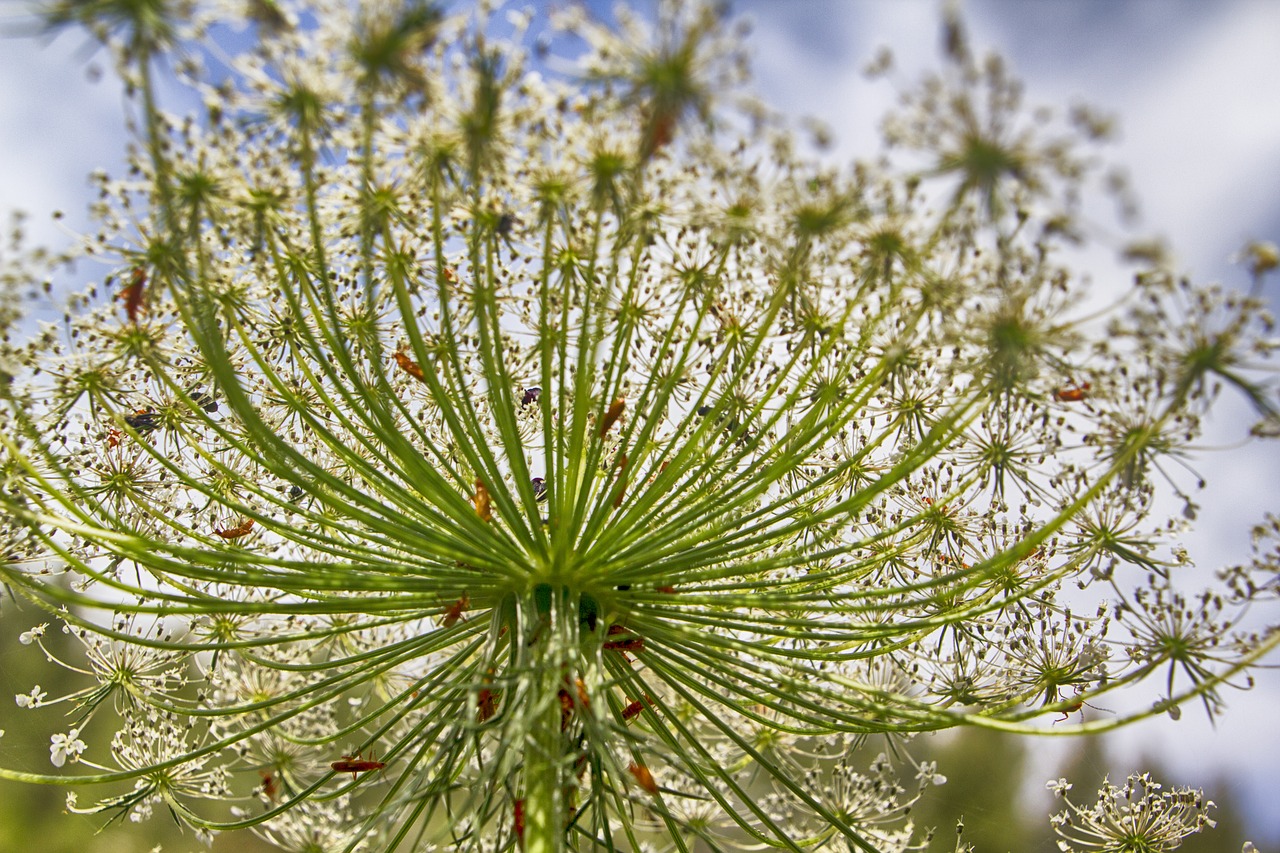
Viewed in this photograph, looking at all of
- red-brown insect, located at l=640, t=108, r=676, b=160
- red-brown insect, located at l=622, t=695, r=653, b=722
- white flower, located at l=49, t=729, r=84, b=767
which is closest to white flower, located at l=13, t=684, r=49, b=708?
white flower, located at l=49, t=729, r=84, b=767

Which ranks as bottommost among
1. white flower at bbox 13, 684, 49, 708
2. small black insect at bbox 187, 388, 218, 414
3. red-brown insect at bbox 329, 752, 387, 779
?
red-brown insect at bbox 329, 752, 387, 779

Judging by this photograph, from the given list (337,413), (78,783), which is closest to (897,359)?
(337,413)

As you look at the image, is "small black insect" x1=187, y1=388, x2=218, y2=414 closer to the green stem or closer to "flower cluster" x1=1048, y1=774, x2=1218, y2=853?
the green stem

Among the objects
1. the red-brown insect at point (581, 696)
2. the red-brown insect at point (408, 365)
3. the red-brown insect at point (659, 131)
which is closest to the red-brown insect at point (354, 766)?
the red-brown insect at point (581, 696)

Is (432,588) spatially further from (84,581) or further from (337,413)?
(84,581)

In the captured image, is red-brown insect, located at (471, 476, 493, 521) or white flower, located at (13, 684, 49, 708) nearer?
red-brown insect, located at (471, 476, 493, 521)

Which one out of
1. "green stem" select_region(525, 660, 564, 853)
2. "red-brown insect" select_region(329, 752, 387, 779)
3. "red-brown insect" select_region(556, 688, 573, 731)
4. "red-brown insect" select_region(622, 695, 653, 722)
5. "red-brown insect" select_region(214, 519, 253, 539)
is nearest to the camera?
"green stem" select_region(525, 660, 564, 853)

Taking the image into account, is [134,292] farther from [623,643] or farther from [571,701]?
[623,643]
